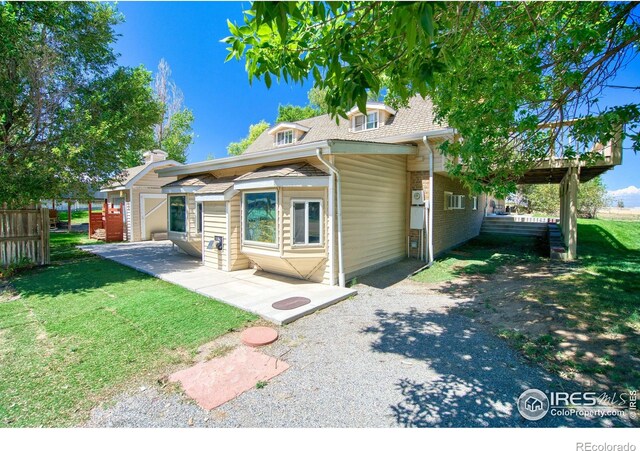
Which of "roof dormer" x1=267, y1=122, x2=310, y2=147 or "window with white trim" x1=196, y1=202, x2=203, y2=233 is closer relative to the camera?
"window with white trim" x1=196, y1=202, x2=203, y2=233

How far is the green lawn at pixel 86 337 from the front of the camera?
298 cm

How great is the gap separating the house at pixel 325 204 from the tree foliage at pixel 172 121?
20.3 metres

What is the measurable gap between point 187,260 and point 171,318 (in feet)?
17.6

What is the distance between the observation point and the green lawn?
2.98m

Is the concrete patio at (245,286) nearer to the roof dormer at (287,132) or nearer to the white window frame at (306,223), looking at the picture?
the white window frame at (306,223)

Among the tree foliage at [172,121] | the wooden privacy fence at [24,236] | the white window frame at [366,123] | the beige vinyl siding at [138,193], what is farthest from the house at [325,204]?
the tree foliage at [172,121]

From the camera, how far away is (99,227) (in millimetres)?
15859

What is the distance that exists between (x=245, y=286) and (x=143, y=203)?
11364mm

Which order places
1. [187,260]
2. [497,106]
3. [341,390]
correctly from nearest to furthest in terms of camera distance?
[341,390] < [497,106] < [187,260]

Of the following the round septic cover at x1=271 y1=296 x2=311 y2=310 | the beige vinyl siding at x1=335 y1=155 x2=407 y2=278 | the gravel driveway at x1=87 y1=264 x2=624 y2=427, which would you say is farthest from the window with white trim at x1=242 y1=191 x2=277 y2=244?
the gravel driveway at x1=87 y1=264 x2=624 y2=427

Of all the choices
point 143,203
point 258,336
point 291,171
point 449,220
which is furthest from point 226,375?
point 143,203

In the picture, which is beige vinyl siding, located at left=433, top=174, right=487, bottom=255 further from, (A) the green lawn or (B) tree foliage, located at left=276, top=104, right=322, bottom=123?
(B) tree foliage, located at left=276, top=104, right=322, bottom=123

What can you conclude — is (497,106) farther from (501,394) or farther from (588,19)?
(501,394)
